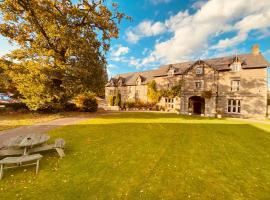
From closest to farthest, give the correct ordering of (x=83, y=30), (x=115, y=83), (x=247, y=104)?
(x=83, y=30) → (x=247, y=104) → (x=115, y=83)

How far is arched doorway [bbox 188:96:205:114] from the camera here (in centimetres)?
2898

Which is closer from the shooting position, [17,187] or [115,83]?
[17,187]

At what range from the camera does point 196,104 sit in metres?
30.1

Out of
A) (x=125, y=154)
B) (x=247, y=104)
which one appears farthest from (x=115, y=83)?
(x=125, y=154)

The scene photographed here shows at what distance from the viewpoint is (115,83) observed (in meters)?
45.4

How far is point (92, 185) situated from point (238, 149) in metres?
8.00

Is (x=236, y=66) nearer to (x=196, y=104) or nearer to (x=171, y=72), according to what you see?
(x=196, y=104)

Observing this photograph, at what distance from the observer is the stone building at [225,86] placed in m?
23.4

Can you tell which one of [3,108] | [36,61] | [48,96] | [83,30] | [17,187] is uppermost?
[83,30]

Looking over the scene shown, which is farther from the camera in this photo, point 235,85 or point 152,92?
point 152,92

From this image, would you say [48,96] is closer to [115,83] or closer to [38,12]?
[38,12]

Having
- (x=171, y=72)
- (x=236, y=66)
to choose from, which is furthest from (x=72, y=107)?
(x=236, y=66)

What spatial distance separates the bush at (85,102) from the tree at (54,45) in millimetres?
3974

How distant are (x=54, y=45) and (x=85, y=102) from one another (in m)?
9.12
